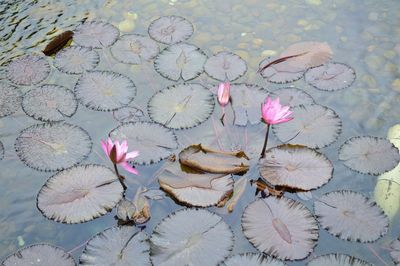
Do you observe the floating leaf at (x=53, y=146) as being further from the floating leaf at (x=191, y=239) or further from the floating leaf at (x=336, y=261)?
the floating leaf at (x=336, y=261)

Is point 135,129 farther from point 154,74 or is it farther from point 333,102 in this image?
point 333,102

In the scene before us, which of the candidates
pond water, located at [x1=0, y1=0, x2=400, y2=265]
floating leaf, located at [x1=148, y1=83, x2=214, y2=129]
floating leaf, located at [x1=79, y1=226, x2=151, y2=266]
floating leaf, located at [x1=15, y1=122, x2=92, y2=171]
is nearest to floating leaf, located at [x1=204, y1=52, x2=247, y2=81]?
pond water, located at [x1=0, y1=0, x2=400, y2=265]

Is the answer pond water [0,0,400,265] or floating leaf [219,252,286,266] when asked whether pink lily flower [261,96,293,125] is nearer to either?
pond water [0,0,400,265]

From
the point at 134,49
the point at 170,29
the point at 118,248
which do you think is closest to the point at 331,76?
the point at 170,29

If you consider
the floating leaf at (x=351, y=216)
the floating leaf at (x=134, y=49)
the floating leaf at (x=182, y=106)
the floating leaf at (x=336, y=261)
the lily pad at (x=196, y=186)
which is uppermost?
the floating leaf at (x=134, y=49)

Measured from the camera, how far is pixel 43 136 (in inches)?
88.0

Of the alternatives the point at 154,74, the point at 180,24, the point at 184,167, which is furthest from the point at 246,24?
the point at 184,167

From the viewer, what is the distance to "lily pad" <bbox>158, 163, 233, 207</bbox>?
1.98 m

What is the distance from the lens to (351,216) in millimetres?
1938

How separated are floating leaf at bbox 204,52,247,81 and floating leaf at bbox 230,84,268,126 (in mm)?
94

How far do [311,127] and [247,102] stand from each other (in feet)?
1.00

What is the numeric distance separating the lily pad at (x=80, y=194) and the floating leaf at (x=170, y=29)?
2.86 ft

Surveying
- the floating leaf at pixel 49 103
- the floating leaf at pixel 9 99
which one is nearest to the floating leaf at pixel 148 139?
the floating leaf at pixel 49 103

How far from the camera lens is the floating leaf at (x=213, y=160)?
6.76ft
